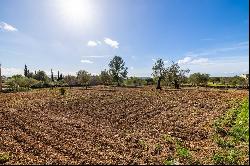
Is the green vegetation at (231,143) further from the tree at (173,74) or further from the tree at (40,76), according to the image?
the tree at (40,76)

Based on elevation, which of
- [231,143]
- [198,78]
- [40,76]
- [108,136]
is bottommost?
[108,136]

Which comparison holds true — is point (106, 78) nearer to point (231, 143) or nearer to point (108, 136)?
point (108, 136)

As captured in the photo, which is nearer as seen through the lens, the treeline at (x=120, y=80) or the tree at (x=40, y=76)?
the treeline at (x=120, y=80)

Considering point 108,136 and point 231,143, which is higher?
point 231,143

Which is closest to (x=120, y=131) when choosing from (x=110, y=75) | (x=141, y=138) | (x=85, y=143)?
(x=141, y=138)

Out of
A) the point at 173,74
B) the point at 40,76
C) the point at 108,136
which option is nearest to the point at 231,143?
the point at 108,136

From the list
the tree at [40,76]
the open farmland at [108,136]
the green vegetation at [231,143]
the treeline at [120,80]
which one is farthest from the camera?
the tree at [40,76]

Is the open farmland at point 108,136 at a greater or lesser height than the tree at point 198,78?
lesser

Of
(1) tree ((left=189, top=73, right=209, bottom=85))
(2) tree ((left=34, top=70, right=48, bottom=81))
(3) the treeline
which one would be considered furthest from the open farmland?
(2) tree ((left=34, top=70, right=48, bottom=81))

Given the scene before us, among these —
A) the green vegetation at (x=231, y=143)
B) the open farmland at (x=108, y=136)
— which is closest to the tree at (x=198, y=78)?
the open farmland at (x=108, y=136)

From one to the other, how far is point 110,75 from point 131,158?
87377mm

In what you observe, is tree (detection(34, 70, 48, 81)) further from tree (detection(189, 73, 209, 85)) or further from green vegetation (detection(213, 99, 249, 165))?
green vegetation (detection(213, 99, 249, 165))

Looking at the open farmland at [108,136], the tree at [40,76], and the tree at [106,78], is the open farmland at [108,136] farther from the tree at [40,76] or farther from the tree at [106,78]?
the tree at [40,76]

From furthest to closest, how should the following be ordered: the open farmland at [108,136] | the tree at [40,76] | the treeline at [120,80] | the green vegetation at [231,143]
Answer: the tree at [40,76] → the treeline at [120,80] → the open farmland at [108,136] → the green vegetation at [231,143]
